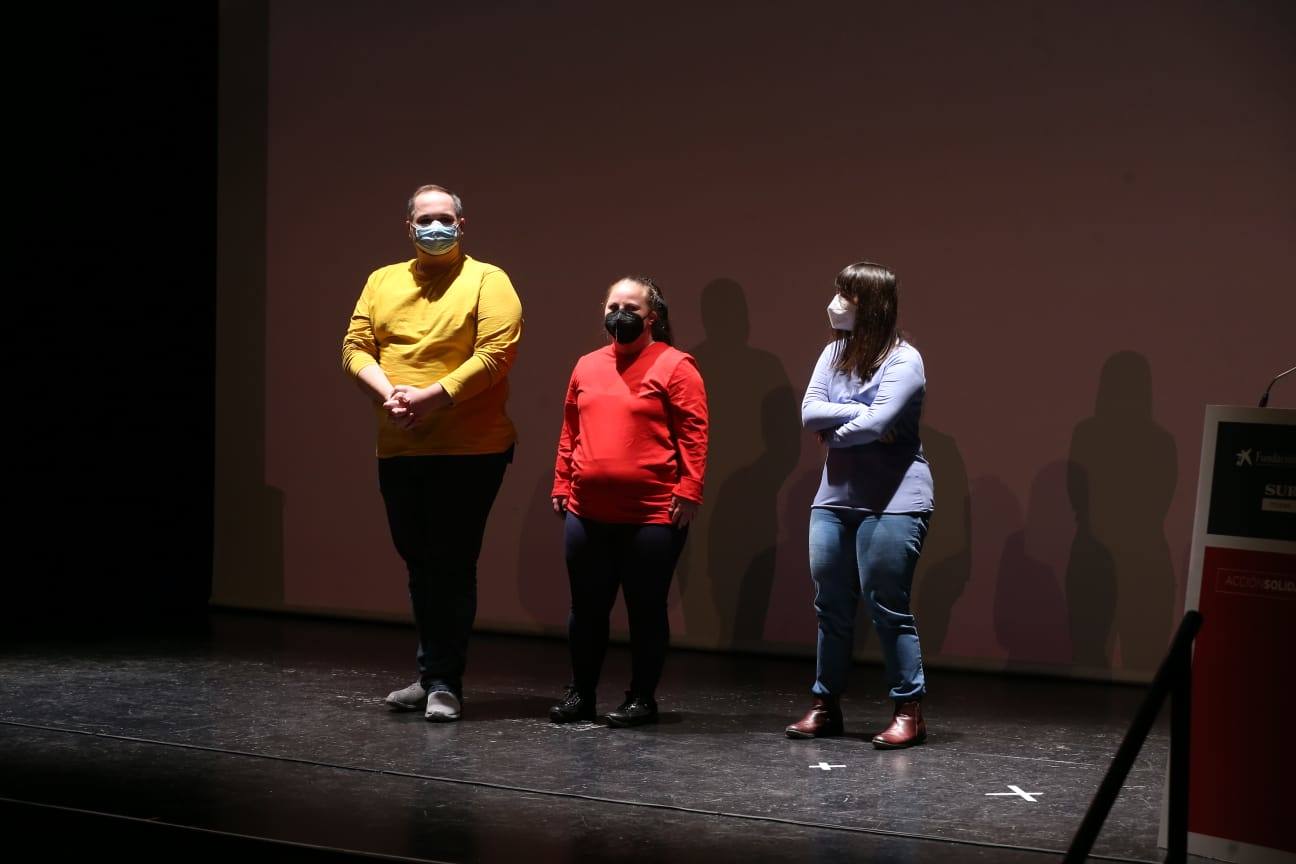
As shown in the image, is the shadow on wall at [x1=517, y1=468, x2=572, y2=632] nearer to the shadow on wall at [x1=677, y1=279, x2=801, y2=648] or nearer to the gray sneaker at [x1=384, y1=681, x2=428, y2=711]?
the shadow on wall at [x1=677, y1=279, x2=801, y2=648]

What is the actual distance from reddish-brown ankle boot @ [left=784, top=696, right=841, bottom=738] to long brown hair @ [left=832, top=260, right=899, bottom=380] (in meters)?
0.93

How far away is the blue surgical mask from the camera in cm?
405

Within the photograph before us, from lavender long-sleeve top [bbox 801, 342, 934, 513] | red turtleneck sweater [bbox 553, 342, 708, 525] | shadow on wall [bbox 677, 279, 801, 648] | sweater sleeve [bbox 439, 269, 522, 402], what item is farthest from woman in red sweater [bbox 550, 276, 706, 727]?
shadow on wall [bbox 677, 279, 801, 648]

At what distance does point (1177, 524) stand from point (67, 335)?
4469mm

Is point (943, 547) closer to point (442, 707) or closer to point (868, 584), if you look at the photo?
point (868, 584)

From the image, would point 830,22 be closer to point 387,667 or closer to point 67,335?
point 387,667

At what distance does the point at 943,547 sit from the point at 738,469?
82cm

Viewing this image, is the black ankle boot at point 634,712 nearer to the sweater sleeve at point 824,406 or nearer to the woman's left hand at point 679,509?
the woman's left hand at point 679,509

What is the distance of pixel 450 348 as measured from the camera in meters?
4.08

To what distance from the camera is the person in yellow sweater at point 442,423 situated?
4.04 metres

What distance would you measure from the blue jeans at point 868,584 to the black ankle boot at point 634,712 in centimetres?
48


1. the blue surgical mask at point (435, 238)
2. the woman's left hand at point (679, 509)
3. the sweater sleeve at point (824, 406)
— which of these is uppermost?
the blue surgical mask at point (435, 238)

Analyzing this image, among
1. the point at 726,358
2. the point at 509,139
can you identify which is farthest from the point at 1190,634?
the point at 509,139

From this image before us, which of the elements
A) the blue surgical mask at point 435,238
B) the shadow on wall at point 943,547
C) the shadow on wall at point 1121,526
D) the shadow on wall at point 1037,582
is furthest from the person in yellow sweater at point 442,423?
the shadow on wall at point 1121,526
